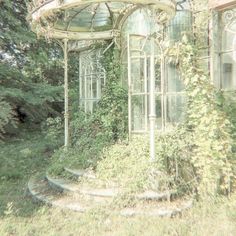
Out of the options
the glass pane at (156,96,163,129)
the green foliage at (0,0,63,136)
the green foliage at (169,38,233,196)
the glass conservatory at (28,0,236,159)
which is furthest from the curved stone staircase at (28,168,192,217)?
the green foliage at (0,0,63,136)

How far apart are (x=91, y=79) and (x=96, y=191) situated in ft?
16.9

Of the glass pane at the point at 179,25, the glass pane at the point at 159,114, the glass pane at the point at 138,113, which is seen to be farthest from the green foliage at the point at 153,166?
the glass pane at the point at 179,25

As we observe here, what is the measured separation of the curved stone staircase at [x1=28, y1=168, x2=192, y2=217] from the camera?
549cm

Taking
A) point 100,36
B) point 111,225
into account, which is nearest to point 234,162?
point 111,225

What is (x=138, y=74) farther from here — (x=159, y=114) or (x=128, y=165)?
(x=128, y=165)

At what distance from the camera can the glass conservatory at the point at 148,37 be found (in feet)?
21.5

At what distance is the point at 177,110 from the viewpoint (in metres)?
7.85

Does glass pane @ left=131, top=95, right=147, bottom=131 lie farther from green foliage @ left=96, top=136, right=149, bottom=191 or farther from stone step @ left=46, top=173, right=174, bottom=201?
stone step @ left=46, top=173, right=174, bottom=201

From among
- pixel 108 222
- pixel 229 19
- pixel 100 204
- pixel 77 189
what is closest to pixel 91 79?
pixel 229 19

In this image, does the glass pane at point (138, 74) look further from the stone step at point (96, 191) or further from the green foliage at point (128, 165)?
the stone step at point (96, 191)

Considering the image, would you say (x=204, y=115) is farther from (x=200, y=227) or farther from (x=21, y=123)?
(x=21, y=123)

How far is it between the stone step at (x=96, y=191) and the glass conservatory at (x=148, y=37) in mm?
714

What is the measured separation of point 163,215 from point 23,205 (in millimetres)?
2395

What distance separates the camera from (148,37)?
727 cm
